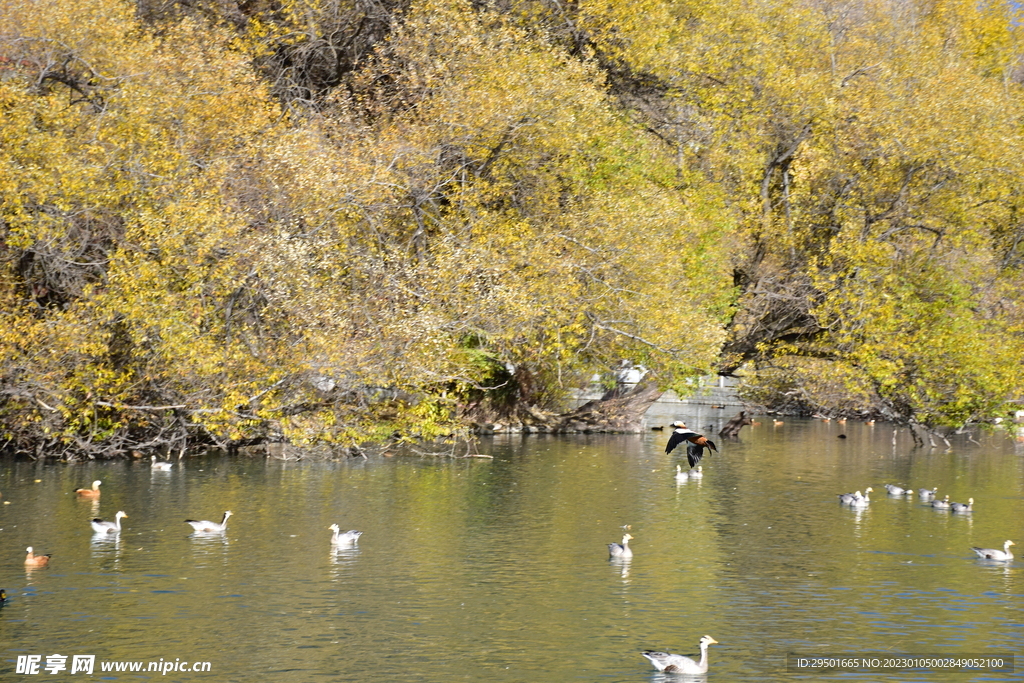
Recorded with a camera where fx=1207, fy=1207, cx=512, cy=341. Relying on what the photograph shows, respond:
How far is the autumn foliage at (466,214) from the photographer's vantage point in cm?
3512

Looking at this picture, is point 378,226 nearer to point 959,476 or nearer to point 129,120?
point 129,120

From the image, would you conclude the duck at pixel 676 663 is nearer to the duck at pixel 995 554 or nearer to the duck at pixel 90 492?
the duck at pixel 995 554

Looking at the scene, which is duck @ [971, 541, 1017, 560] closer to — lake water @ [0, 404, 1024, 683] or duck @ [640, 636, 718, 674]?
lake water @ [0, 404, 1024, 683]

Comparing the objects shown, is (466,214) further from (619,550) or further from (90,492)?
(619,550)

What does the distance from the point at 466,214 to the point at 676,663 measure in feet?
82.5

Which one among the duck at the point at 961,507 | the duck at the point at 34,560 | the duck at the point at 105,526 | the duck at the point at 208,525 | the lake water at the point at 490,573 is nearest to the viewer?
the lake water at the point at 490,573

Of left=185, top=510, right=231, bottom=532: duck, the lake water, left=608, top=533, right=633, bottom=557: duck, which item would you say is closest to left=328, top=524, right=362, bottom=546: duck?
the lake water

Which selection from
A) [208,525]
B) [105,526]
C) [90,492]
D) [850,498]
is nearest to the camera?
[105,526]

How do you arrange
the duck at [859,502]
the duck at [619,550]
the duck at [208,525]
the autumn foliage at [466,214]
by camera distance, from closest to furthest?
the duck at [619,550]
the duck at [208,525]
the duck at [859,502]
the autumn foliage at [466,214]

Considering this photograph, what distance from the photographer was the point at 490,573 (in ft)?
77.8

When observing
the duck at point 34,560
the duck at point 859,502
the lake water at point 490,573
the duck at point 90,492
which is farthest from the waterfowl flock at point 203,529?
the duck at point 859,502

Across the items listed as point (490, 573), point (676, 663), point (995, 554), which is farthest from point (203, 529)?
point (995, 554)

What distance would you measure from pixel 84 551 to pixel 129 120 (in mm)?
15178

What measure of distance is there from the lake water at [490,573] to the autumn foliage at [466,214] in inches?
151
